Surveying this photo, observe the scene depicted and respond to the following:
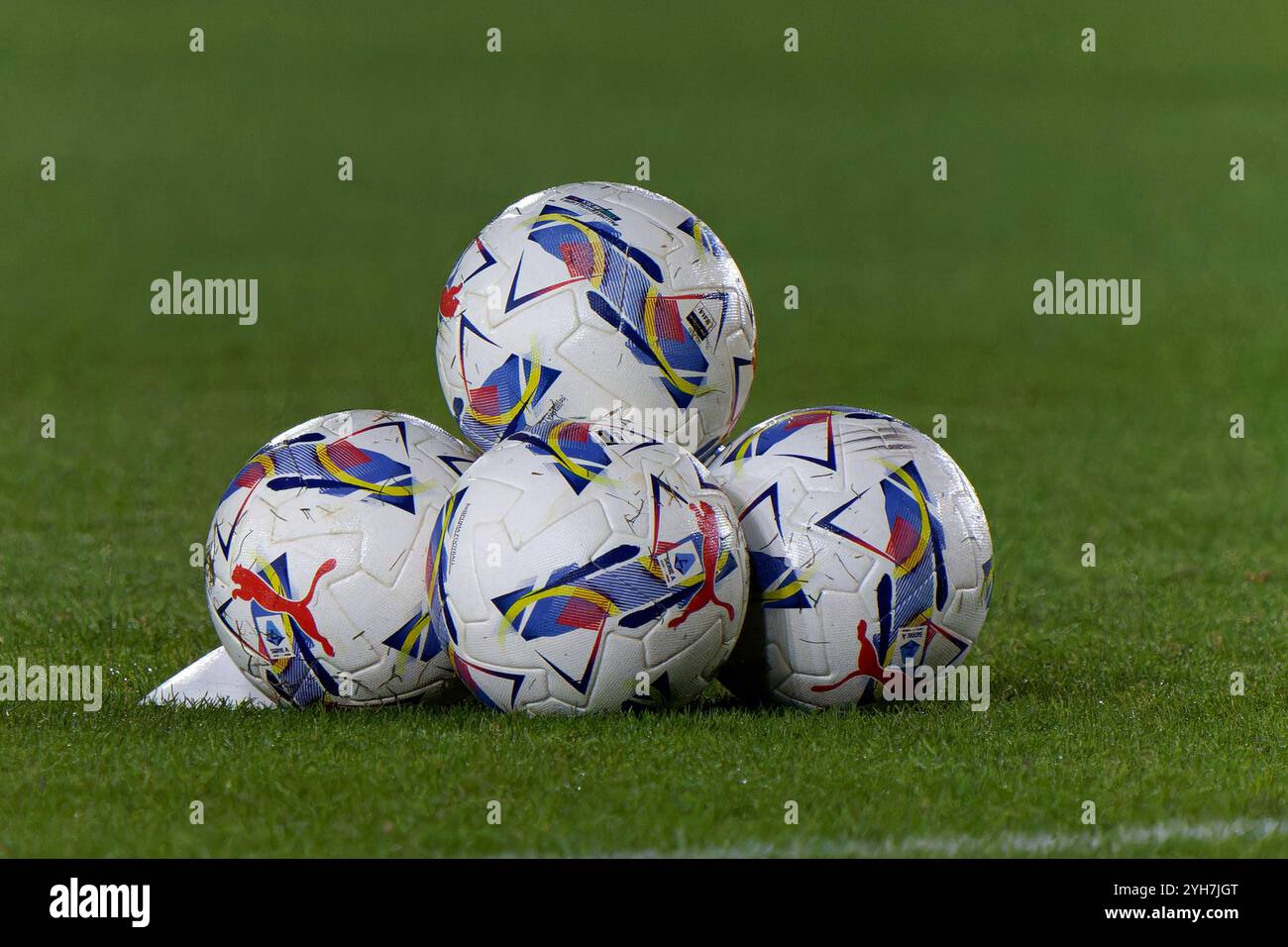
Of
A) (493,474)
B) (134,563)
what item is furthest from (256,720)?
(134,563)

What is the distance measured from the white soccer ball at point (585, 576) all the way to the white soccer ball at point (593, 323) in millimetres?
491

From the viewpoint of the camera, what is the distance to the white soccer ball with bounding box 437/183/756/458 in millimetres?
8547

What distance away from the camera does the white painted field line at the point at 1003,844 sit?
21.5 ft

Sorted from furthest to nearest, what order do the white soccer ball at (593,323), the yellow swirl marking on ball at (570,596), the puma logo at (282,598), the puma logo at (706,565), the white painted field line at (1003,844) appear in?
the white soccer ball at (593,323) < the puma logo at (282,598) < the puma logo at (706,565) < the yellow swirl marking on ball at (570,596) < the white painted field line at (1003,844)

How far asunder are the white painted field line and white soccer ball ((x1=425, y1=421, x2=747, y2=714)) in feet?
4.84

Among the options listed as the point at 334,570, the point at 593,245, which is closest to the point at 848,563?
the point at 593,245

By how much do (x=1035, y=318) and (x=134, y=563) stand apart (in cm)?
1427

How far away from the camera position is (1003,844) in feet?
21.9

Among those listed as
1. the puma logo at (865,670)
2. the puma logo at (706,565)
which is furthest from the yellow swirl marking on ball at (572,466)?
the puma logo at (865,670)

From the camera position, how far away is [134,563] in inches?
505

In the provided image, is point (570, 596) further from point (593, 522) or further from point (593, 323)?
point (593, 323)

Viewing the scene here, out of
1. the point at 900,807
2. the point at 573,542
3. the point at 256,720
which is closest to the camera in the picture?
the point at 900,807

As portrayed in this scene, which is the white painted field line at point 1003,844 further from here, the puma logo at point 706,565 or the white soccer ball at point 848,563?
the white soccer ball at point 848,563

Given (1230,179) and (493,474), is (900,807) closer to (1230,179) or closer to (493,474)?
(493,474)
